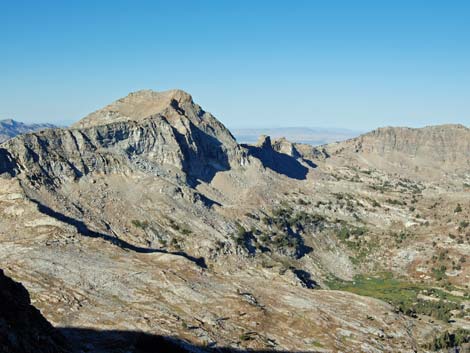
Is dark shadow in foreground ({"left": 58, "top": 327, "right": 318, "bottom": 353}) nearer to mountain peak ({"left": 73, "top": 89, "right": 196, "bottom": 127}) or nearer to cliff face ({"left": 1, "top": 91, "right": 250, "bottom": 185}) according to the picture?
cliff face ({"left": 1, "top": 91, "right": 250, "bottom": 185})

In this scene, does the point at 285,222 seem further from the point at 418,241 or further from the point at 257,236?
the point at 418,241

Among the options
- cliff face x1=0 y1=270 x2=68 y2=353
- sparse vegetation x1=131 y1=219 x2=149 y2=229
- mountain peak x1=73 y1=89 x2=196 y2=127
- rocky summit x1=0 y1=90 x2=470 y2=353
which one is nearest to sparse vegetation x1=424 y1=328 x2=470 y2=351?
rocky summit x1=0 y1=90 x2=470 y2=353

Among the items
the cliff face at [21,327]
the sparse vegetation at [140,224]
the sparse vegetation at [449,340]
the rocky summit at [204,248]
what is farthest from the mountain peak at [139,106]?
Result: the cliff face at [21,327]

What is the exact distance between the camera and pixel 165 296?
211 feet

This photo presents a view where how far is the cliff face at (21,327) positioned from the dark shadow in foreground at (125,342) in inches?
Result: 349

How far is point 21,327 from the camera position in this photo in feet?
96.9

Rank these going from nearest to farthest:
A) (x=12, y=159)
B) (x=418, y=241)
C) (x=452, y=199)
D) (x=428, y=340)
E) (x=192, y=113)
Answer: (x=428, y=340), (x=12, y=159), (x=418, y=241), (x=452, y=199), (x=192, y=113)

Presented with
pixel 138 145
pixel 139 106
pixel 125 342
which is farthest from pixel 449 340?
pixel 139 106

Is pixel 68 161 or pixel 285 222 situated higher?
pixel 68 161

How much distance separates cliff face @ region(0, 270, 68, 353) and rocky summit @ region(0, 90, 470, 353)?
379 mm

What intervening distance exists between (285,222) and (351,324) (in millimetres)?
76505

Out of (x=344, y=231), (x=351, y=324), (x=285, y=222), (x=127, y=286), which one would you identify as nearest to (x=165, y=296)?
(x=127, y=286)

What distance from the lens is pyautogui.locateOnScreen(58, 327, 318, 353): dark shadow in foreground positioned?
4422 cm

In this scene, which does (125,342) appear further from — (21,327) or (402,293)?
(402,293)
